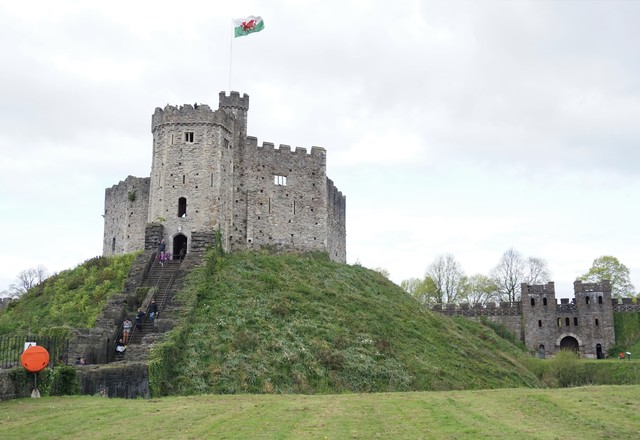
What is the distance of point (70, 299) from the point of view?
35375 mm

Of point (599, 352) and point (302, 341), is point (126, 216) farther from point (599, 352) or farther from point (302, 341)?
point (599, 352)

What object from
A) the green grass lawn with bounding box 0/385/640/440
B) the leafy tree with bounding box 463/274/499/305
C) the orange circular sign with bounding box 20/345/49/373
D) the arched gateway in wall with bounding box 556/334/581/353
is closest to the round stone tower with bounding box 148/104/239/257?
the orange circular sign with bounding box 20/345/49/373

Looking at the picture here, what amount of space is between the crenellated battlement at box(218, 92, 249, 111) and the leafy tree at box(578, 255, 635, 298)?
54445mm

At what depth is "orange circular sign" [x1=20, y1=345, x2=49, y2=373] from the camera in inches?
699

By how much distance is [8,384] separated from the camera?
56.8 ft

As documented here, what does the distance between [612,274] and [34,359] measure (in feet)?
258

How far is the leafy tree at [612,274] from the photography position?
263ft

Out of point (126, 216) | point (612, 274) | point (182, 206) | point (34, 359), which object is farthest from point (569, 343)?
point (34, 359)

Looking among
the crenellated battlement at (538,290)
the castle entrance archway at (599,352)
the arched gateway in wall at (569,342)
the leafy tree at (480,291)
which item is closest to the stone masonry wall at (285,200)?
the crenellated battlement at (538,290)

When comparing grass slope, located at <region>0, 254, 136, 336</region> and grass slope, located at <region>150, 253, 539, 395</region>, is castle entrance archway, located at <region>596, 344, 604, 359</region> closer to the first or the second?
grass slope, located at <region>150, 253, 539, 395</region>

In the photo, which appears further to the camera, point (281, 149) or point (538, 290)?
point (538, 290)

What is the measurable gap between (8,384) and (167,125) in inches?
1031

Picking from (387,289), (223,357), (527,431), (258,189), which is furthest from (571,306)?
(527,431)

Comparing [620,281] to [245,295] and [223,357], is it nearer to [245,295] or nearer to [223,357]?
[245,295]
